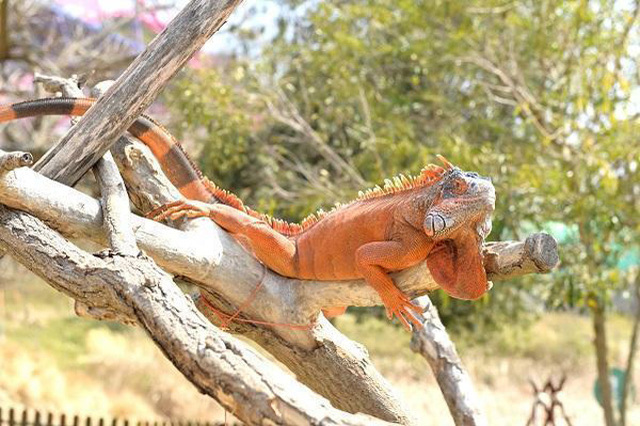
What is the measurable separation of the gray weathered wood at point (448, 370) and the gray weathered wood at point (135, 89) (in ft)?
5.46

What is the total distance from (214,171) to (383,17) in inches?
96.4

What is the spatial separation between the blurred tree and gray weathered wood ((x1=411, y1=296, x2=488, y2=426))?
6.93 ft

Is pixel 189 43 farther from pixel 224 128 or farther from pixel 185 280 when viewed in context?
pixel 224 128

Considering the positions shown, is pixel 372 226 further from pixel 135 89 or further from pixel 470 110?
pixel 470 110

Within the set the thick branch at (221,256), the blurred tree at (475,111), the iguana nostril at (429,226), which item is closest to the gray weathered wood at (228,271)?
the thick branch at (221,256)

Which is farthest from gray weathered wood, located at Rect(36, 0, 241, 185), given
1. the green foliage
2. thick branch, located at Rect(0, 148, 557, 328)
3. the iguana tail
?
the green foliage

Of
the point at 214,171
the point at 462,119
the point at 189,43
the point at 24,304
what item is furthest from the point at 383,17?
the point at 24,304

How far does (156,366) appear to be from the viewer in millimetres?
10117

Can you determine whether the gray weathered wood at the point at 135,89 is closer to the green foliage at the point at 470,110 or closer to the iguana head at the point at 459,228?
the iguana head at the point at 459,228

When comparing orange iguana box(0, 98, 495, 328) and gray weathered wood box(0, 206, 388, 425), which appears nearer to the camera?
gray weathered wood box(0, 206, 388, 425)

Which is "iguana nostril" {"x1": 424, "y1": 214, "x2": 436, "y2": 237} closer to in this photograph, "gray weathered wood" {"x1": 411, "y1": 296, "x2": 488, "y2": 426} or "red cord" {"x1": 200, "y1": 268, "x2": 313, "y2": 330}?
"red cord" {"x1": 200, "y1": 268, "x2": 313, "y2": 330}

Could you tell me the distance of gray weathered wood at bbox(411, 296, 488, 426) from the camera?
4.13 m

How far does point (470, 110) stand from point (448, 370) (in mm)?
4001

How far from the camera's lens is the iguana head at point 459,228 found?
9.12 ft
